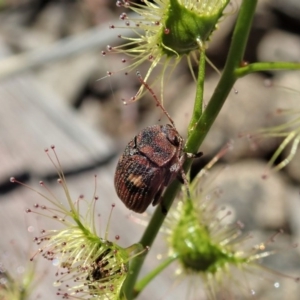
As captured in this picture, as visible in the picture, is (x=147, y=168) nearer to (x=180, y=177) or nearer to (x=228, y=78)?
(x=180, y=177)

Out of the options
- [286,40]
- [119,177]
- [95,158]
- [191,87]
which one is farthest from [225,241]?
[286,40]

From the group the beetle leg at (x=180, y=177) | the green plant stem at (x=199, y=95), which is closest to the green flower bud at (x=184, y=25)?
the green plant stem at (x=199, y=95)

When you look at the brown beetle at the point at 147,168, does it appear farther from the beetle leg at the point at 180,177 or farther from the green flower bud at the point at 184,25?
the green flower bud at the point at 184,25

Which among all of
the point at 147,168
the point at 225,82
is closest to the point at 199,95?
the point at 225,82

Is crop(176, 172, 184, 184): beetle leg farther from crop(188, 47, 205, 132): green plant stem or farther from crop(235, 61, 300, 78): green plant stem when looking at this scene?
crop(235, 61, 300, 78): green plant stem

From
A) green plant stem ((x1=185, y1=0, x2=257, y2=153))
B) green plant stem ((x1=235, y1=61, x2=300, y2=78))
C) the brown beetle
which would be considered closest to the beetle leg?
the brown beetle

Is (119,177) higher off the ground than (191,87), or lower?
higher

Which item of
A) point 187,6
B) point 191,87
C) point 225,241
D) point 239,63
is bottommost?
point 191,87

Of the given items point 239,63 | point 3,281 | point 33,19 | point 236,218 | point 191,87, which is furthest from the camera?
point 33,19

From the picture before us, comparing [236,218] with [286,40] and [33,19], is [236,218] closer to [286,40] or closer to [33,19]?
[286,40]
